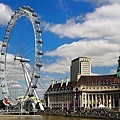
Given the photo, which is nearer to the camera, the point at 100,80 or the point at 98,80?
the point at 100,80

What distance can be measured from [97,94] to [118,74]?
12.9m

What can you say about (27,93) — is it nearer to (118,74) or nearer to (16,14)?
(16,14)

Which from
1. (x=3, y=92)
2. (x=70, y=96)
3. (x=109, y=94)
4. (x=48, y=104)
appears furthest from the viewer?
(x=48, y=104)

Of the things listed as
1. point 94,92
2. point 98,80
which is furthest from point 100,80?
point 94,92

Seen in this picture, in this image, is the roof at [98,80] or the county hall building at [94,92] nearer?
the county hall building at [94,92]

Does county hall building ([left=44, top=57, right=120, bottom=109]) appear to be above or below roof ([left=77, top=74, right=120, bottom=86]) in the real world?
below

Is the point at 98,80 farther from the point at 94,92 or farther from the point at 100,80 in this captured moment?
the point at 94,92

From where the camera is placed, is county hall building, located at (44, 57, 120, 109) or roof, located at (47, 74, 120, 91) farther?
roof, located at (47, 74, 120, 91)

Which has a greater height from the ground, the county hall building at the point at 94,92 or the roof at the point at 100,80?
the roof at the point at 100,80

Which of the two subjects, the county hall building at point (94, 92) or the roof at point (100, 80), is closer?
the county hall building at point (94, 92)

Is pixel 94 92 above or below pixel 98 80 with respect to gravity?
below

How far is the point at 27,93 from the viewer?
95375mm

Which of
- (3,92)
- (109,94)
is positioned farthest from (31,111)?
(109,94)

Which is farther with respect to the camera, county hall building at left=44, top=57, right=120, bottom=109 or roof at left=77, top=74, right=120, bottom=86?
roof at left=77, top=74, right=120, bottom=86
